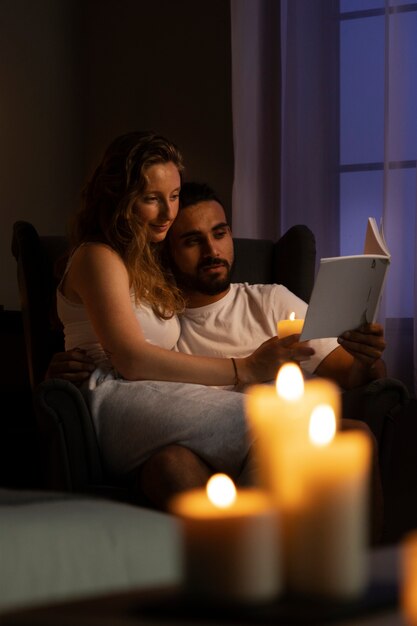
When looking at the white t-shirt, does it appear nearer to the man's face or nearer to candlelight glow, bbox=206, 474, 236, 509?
the man's face

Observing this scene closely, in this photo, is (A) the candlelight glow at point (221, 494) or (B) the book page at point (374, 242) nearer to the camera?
(A) the candlelight glow at point (221, 494)

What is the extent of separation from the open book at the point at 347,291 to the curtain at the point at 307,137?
175 cm

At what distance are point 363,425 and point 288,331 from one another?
0.28 metres

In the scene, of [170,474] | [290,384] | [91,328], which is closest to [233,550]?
[290,384]

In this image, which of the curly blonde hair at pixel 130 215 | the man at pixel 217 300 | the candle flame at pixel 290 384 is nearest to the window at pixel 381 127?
the man at pixel 217 300

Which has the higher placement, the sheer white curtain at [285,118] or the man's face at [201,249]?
the sheer white curtain at [285,118]

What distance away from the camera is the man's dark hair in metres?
2.62

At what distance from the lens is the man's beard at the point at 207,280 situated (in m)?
2.58

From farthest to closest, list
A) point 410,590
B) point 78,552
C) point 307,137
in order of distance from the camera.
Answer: point 307,137 < point 78,552 < point 410,590

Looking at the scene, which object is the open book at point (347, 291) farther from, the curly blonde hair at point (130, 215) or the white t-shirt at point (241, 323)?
the curly blonde hair at point (130, 215)

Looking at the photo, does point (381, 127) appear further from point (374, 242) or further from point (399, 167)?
point (374, 242)

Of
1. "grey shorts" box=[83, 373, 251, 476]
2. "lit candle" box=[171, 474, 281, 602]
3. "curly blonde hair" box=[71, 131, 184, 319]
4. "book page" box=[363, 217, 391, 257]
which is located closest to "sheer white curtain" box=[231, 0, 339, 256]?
"curly blonde hair" box=[71, 131, 184, 319]

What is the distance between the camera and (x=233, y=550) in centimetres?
50

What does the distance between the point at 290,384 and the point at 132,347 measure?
5.28 ft
